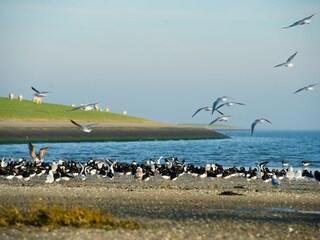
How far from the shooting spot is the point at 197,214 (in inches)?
870

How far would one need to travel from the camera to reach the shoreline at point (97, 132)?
9588 cm

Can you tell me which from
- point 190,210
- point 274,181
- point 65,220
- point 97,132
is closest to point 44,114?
point 97,132

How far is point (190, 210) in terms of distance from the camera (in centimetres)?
2320

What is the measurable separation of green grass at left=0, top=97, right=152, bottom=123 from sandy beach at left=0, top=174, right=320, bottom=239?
79.7m

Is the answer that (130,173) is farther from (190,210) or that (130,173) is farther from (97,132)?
(97,132)

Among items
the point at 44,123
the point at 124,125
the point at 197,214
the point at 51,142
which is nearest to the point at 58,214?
the point at 197,214

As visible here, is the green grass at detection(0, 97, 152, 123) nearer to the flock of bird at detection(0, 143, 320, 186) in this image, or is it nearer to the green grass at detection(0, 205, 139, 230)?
the flock of bird at detection(0, 143, 320, 186)

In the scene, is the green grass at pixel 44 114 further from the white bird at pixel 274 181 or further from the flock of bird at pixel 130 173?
the white bird at pixel 274 181

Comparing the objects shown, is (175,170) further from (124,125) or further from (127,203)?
(124,125)

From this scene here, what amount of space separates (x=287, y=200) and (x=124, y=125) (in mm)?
97255

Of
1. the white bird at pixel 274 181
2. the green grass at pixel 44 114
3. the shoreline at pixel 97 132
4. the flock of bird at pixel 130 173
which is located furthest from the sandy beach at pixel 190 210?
the green grass at pixel 44 114

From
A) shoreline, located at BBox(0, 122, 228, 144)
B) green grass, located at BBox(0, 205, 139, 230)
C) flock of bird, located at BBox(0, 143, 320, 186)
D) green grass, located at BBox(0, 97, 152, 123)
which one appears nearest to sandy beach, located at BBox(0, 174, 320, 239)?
green grass, located at BBox(0, 205, 139, 230)

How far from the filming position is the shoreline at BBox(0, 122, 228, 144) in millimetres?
95875

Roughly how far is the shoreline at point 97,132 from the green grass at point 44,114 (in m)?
4.40
